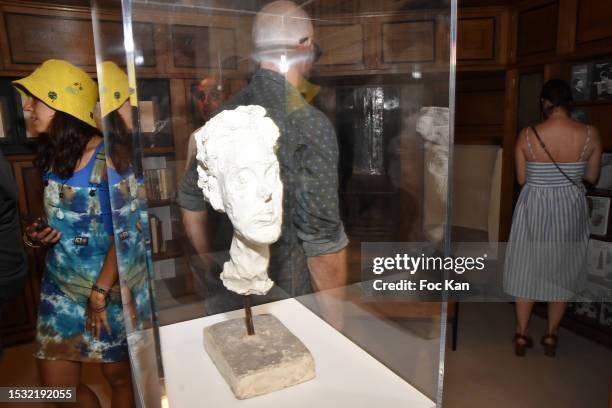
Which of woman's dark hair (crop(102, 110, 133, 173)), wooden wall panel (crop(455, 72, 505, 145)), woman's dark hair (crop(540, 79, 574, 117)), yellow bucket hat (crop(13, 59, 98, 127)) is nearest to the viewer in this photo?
woman's dark hair (crop(102, 110, 133, 173))

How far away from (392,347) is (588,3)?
2.24 m

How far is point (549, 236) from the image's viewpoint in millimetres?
2309

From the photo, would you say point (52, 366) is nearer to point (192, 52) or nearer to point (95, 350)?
point (95, 350)

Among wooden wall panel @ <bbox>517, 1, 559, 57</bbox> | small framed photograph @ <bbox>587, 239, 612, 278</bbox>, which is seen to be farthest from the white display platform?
wooden wall panel @ <bbox>517, 1, 559, 57</bbox>

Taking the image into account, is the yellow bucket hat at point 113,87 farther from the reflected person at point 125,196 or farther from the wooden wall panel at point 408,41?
the wooden wall panel at point 408,41

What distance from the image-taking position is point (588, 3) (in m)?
2.38

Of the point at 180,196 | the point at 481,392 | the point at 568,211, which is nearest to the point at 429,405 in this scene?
the point at 180,196

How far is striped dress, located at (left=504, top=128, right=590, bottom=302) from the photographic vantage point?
7.43ft

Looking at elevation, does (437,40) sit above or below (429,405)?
above

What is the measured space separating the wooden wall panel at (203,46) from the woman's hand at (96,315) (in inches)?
31.3

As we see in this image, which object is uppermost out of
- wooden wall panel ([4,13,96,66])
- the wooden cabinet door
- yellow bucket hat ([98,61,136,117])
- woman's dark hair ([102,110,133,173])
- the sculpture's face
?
wooden wall panel ([4,13,96,66])

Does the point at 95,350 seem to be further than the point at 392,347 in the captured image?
Yes

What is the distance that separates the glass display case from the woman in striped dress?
1.41 m

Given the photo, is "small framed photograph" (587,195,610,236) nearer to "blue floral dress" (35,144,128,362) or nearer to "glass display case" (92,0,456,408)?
"glass display case" (92,0,456,408)
